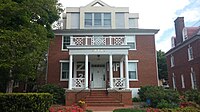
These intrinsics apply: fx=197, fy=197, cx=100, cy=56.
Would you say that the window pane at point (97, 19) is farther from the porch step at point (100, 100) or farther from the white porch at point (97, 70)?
the porch step at point (100, 100)

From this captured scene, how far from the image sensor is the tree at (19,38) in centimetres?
1205

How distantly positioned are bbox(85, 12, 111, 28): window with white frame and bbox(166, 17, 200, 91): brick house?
9815 mm

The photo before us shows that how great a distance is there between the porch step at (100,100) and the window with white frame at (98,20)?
29.0 feet

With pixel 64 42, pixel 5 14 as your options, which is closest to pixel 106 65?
pixel 64 42

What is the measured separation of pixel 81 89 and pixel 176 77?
1631 centimetres

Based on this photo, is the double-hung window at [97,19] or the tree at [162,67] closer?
the double-hung window at [97,19]

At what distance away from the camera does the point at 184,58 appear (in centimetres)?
2512

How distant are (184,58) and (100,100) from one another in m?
14.3

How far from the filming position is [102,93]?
57.7ft

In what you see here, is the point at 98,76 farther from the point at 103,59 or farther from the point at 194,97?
the point at 194,97

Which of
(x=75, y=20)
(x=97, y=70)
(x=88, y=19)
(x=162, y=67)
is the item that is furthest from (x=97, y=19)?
(x=162, y=67)

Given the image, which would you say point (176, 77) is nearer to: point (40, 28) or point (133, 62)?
point (133, 62)

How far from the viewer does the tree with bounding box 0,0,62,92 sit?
12047mm

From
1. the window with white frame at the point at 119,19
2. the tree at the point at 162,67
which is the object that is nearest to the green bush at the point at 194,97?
the window with white frame at the point at 119,19
